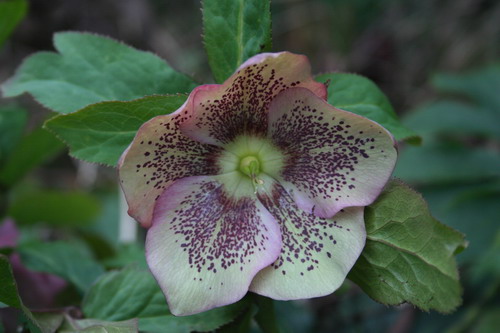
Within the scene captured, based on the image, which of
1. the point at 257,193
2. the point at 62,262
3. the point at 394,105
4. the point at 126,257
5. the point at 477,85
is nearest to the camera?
the point at 257,193

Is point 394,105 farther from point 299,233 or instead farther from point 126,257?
point 299,233

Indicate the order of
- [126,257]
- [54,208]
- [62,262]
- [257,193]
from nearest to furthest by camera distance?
[257,193] < [62,262] < [126,257] < [54,208]

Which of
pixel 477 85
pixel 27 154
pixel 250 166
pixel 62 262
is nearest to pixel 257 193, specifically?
pixel 250 166

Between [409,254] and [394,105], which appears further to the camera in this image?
[394,105]

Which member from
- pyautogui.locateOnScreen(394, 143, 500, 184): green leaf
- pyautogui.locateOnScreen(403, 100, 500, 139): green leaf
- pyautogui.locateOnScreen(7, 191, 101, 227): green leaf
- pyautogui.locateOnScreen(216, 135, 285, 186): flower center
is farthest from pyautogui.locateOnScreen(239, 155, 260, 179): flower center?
pyautogui.locateOnScreen(403, 100, 500, 139): green leaf

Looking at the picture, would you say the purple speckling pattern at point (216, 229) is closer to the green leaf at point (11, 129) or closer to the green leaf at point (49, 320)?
the green leaf at point (49, 320)

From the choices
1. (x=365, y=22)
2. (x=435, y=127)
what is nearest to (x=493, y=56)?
(x=365, y=22)

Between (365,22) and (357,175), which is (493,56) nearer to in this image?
(365,22)

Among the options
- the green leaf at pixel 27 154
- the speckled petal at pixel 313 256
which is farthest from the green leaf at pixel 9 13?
the speckled petal at pixel 313 256
